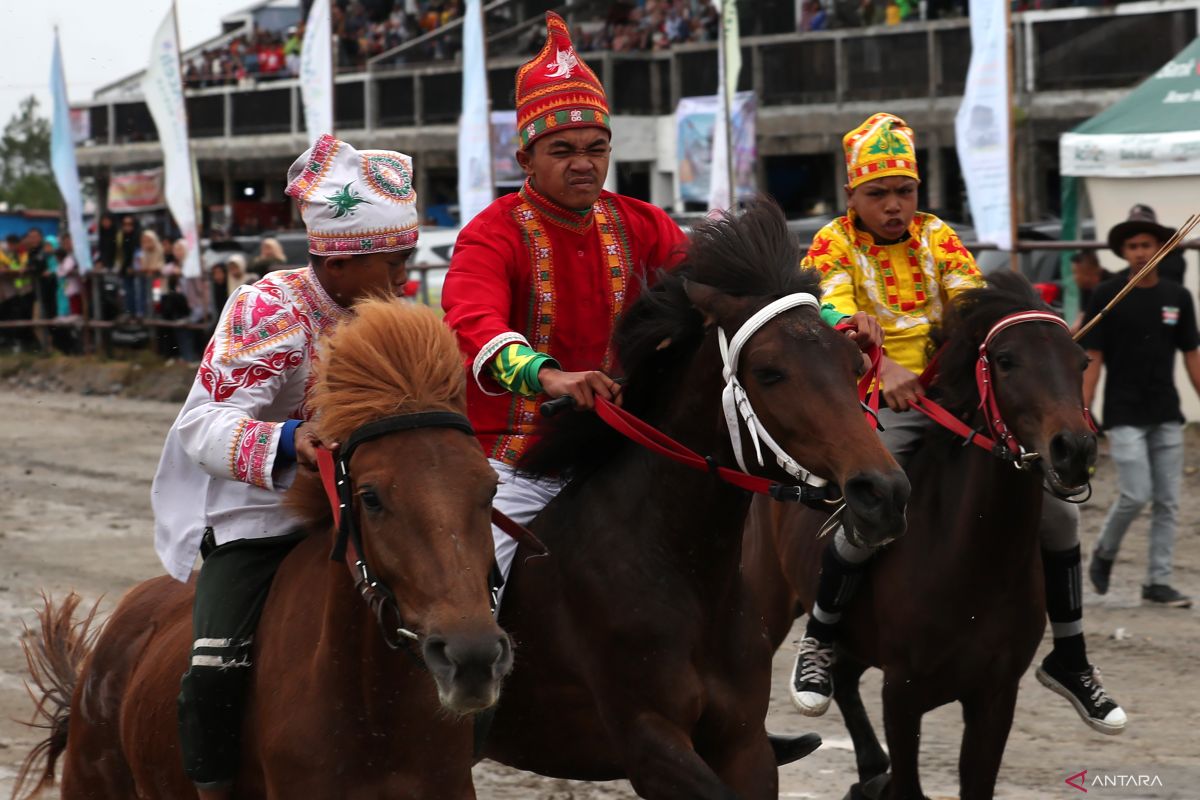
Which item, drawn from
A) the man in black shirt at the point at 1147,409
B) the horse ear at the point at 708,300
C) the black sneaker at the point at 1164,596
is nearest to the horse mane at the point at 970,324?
the horse ear at the point at 708,300

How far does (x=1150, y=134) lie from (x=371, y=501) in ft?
39.8

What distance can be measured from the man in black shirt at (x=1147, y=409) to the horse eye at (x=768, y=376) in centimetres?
573

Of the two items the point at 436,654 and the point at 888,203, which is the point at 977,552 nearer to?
the point at 888,203

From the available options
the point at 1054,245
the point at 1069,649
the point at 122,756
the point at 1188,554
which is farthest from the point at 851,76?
the point at 122,756

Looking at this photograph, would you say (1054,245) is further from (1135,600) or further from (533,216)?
(533,216)

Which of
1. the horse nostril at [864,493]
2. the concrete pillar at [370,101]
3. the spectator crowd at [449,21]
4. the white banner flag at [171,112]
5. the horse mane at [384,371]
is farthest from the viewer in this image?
the concrete pillar at [370,101]

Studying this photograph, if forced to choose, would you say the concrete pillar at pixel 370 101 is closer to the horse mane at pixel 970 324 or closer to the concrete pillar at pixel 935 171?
the concrete pillar at pixel 935 171

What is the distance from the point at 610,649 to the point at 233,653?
3.18ft

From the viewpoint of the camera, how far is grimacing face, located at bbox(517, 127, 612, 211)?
4.63 meters

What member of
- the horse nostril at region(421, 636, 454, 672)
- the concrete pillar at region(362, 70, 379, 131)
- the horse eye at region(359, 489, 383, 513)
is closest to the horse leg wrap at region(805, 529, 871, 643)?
the horse eye at region(359, 489, 383, 513)

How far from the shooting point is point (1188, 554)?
34.4ft

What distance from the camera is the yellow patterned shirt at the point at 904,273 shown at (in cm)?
575

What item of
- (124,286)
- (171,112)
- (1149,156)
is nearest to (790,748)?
(1149,156)

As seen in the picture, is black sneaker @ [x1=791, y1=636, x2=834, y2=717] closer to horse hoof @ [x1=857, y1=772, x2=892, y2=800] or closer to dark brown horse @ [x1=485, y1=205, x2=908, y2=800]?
horse hoof @ [x1=857, y1=772, x2=892, y2=800]
